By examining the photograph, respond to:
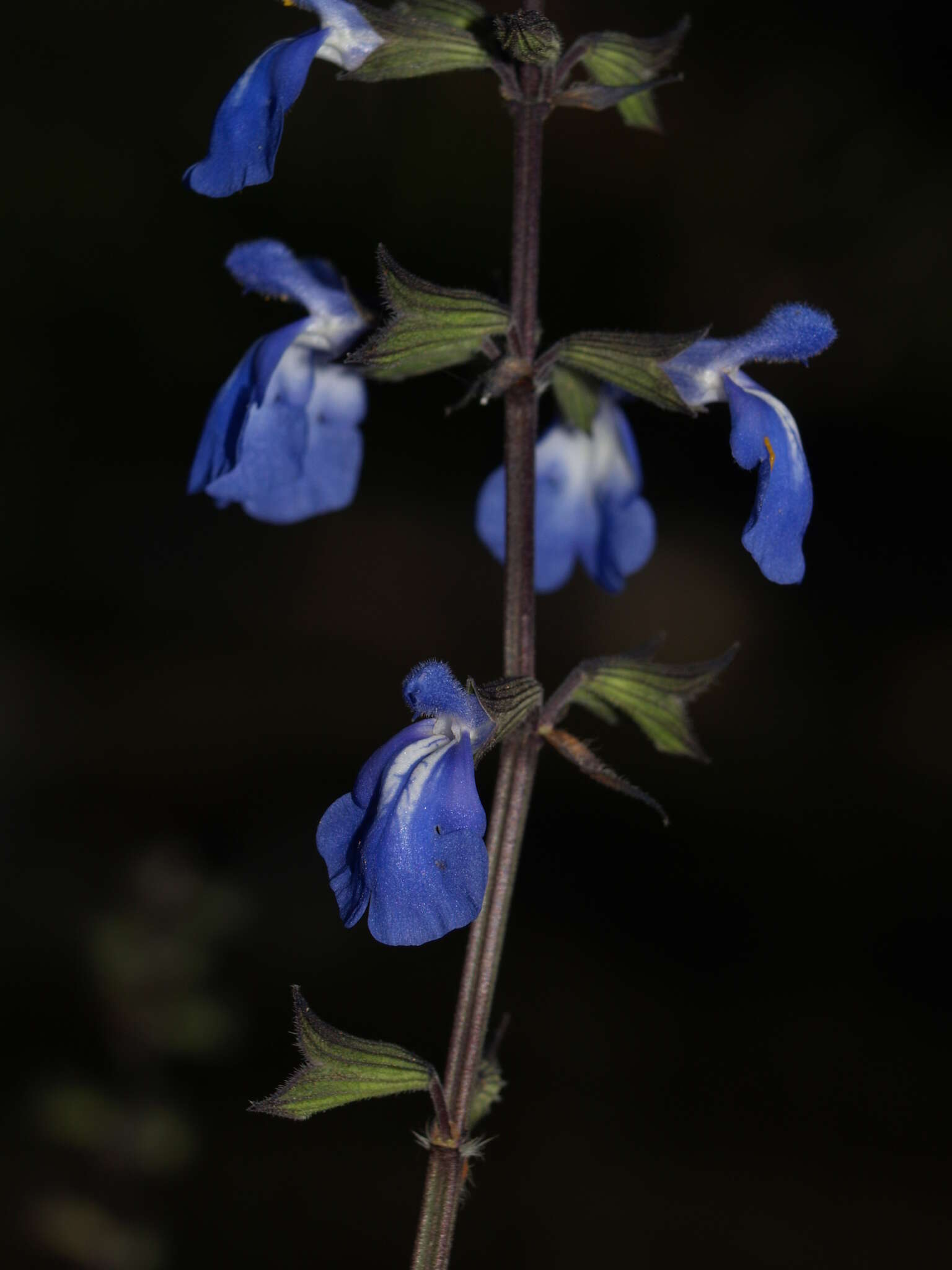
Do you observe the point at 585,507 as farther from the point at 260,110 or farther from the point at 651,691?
the point at 260,110

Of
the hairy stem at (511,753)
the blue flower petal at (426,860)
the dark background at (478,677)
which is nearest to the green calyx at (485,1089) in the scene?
the hairy stem at (511,753)

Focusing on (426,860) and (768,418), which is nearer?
(426,860)

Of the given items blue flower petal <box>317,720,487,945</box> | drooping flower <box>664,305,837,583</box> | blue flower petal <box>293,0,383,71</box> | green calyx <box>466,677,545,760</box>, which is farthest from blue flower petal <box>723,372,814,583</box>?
blue flower petal <box>293,0,383,71</box>

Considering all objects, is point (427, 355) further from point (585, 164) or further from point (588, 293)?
point (585, 164)

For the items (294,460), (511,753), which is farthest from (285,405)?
(511,753)

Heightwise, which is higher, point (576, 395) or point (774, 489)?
point (576, 395)

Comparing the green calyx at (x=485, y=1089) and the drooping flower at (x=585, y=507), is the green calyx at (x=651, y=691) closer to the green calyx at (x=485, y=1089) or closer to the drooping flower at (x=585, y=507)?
the drooping flower at (x=585, y=507)

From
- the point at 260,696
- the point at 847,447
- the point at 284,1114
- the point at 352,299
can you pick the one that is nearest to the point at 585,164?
the point at 847,447
